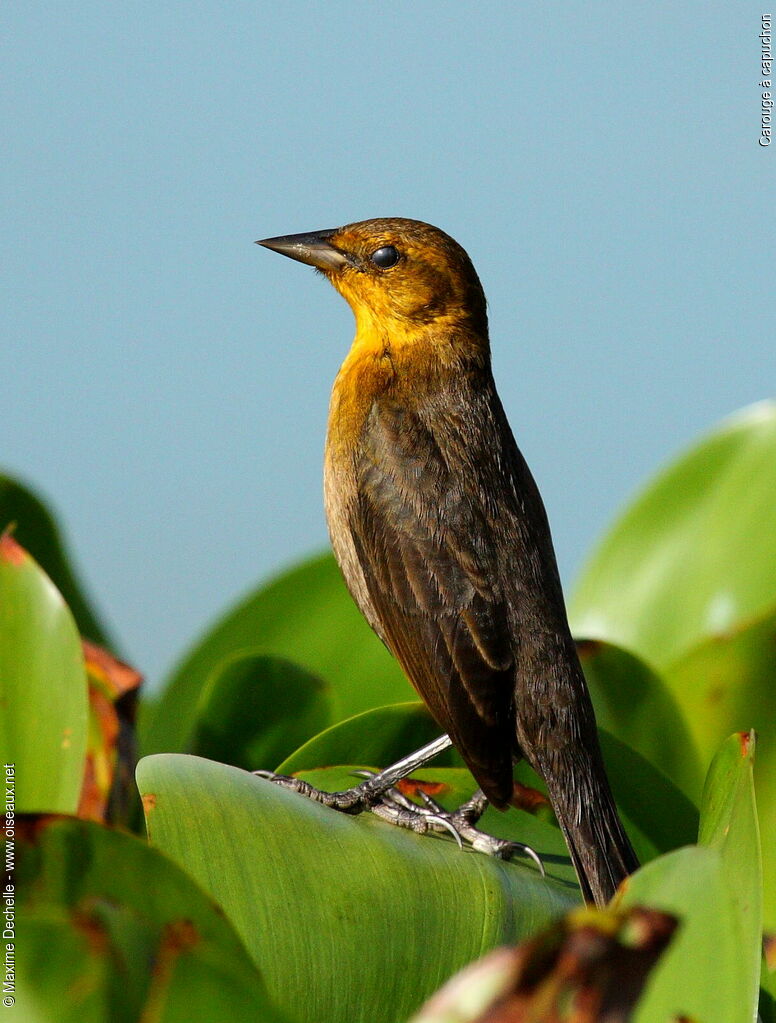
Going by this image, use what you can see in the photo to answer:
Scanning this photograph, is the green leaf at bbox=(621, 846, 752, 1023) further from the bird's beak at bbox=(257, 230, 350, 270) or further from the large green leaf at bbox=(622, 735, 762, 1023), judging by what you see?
the bird's beak at bbox=(257, 230, 350, 270)

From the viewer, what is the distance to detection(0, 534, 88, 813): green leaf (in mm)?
2510

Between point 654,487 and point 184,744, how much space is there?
1755mm

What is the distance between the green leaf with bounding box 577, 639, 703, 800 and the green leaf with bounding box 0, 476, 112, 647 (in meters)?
1.68

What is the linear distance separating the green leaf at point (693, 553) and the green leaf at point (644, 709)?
577mm

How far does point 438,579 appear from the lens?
3193 millimetres

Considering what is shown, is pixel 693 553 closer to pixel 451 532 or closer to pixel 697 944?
pixel 451 532

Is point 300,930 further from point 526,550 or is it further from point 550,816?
point 526,550

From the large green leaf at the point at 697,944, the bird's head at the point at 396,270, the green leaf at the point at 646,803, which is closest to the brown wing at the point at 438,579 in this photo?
the green leaf at the point at 646,803

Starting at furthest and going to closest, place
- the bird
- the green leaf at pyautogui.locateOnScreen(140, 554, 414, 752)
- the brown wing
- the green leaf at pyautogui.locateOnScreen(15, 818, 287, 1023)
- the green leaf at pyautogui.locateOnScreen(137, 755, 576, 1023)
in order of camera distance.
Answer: the green leaf at pyautogui.locateOnScreen(140, 554, 414, 752), the brown wing, the bird, the green leaf at pyautogui.locateOnScreen(137, 755, 576, 1023), the green leaf at pyautogui.locateOnScreen(15, 818, 287, 1023)

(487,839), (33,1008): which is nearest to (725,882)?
(33,1008)

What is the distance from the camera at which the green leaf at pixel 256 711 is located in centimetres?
285

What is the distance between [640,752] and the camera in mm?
2975

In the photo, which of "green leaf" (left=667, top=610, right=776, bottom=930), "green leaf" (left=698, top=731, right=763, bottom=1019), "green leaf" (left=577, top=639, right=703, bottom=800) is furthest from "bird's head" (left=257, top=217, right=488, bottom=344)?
"green leaf" (left=698, top=731, right=763, bottom=1019)

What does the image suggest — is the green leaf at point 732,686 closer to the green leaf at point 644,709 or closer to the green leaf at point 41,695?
the green leaf at point 644,709
